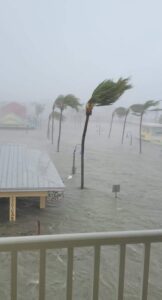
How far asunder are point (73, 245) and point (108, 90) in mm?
8329

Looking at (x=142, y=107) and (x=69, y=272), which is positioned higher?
(x=142, y=107)

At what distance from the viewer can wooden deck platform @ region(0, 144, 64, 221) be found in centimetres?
629

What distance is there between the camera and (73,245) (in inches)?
47.6

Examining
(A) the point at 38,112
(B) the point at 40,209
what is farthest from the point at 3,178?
(A) the point at 38,112

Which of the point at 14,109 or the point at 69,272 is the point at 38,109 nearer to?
the point at 14,109

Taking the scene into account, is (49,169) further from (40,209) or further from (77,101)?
(77,101)

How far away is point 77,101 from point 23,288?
58.1 feet

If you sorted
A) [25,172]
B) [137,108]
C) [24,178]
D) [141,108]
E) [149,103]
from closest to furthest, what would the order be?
1. [24,178]
2. [25,172]
3. [149,103]
4. [141,108]
5. [137,108]

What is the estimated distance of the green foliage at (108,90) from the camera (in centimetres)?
921

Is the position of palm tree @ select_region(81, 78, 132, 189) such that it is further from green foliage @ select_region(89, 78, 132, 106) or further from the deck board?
the deck board

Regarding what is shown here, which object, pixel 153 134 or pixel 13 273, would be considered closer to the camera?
pixel 13 273

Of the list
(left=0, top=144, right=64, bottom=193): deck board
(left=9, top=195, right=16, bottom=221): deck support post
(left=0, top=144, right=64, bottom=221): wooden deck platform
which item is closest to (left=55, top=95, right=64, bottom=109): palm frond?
(left=0, top=144, right=64, bottom=193): deck board

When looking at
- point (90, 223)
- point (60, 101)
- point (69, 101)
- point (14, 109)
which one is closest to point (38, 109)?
point (14, 109)

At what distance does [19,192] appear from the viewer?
6.30 m
